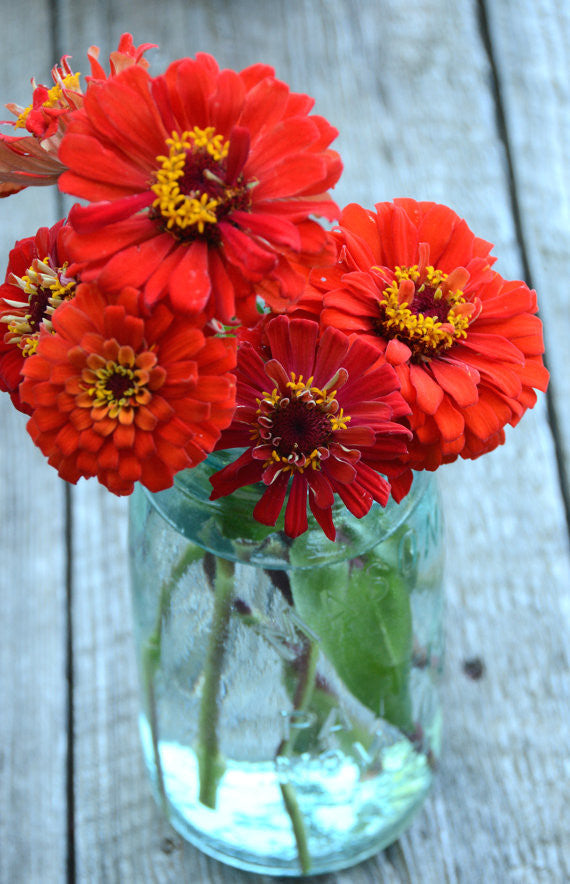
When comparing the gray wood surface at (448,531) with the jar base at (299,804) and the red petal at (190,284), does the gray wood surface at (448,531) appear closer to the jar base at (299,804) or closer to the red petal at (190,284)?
the jar base at (299,804)

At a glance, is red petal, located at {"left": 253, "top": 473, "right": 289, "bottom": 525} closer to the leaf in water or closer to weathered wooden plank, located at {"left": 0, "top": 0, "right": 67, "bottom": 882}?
the leaf in water

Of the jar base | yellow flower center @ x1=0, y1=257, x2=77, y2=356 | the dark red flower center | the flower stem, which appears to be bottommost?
the jar base

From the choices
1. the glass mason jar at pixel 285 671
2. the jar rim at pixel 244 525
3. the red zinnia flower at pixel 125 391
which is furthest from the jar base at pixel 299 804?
the red zinnia flower at pixel 125 391

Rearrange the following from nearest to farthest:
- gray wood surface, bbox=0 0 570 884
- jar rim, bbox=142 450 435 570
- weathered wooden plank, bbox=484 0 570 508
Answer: jar rim, bbox=142 450 435 570
gray wood surface, bbox=0 0 570 884
weathered wooden plank, bbox=484 0 570 508

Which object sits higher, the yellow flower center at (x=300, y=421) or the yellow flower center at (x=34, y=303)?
the yellow flower center at (x=34, y=303)

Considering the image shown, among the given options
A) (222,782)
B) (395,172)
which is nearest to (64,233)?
(222,782)

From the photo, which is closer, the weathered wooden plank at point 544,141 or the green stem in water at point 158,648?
the green stem in water at point 158,648

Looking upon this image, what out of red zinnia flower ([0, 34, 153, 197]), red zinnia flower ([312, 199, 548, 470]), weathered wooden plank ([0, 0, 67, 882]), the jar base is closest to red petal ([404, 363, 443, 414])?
red zinnia flower ([312, 199, 548, 470])
